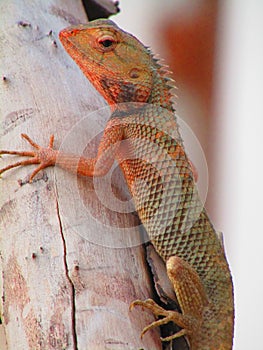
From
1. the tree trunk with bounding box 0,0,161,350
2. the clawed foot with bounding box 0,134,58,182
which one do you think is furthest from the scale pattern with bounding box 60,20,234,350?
the clawed foot with bounding box 0,134,58,182

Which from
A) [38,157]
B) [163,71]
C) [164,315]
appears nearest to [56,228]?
[38,157]

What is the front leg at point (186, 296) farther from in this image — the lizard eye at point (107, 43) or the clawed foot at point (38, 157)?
the lizard eye at point (107, 43)

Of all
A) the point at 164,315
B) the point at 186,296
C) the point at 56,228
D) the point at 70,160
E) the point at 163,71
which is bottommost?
the point at 164,315

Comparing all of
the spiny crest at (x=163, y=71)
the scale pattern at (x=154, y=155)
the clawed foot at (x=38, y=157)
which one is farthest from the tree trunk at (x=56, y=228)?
the spiny crest at (x=163, y=71)

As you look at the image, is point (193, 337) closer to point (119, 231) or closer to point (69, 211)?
point (119, 231)

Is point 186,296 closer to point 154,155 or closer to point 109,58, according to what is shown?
point 154,155

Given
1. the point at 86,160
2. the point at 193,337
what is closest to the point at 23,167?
the point at 86,160

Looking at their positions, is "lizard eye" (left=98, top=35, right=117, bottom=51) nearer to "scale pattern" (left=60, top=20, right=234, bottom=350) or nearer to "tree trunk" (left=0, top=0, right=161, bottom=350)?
"scale pattern" (left=60, top=20, right=234, bottom=350)
